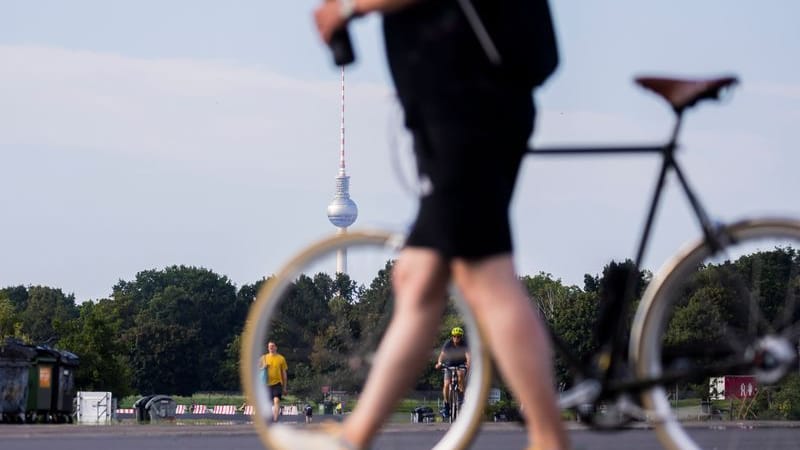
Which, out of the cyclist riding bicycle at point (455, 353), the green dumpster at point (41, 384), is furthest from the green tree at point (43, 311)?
the cyclist riding bicycle at point (455, 353)

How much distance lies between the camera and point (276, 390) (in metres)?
6.08

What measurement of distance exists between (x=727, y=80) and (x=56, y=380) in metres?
39.0

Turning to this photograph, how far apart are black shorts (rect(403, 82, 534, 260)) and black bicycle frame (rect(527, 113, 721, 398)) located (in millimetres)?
629

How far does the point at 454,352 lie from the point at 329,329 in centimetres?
44

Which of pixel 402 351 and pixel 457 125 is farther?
pixel 402 351

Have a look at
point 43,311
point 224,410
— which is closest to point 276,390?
point 224,410

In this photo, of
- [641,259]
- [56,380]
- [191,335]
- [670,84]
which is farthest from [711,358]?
[191,335]

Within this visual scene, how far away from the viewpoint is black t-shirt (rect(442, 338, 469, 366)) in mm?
5904

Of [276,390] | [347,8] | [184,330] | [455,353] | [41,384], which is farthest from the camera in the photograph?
[184,330]

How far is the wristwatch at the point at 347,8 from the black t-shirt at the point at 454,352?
1.29m

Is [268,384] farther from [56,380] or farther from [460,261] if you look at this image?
[56,380]

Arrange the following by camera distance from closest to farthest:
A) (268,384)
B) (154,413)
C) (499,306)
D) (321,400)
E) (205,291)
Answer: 1. (499,306)
2. (268,384)
3. (321,400)
4. (154,413)
5. (205,291)

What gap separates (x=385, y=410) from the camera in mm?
5023

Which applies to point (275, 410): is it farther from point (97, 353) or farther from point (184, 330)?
point (184, 330)
